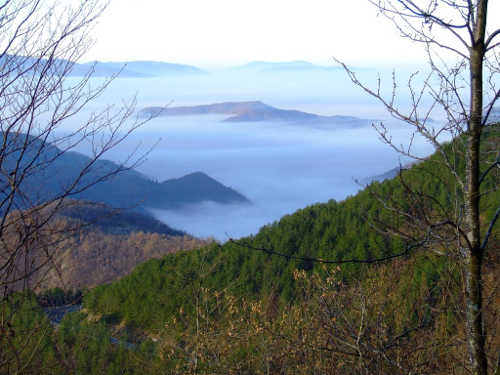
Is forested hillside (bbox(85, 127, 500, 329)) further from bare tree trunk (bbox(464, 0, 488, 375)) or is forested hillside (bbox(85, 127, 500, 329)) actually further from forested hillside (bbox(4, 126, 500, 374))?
bare tree trunk (bbox(464, 0, 488, 375))

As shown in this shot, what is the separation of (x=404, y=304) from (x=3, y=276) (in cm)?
566

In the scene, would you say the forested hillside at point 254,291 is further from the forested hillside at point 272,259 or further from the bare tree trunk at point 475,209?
the bare tree trunk at point 475,209

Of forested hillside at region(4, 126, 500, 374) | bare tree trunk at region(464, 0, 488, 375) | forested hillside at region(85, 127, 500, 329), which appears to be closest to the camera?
bare tree trunk at region(464, 0, 488, 375)

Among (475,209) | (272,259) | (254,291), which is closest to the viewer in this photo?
(475,209)

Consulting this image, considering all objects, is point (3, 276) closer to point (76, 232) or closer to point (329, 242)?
point (76, 232)

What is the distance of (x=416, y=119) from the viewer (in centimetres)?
299

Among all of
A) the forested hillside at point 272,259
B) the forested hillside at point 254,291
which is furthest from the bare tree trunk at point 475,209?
the forested hillside at point 272,259

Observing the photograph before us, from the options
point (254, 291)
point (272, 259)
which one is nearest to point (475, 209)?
point (254, 291)

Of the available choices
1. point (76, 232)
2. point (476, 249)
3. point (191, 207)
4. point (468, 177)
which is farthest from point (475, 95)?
point (191, 207)

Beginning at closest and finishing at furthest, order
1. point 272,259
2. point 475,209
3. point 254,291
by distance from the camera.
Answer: point 475,209 → point 254,291 → point 272,259

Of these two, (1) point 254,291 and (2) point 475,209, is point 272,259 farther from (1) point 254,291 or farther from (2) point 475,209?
(2) point 475,209

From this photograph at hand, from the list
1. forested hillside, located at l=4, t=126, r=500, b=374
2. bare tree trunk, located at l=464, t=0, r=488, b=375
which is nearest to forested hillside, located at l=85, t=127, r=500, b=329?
forested hillside, located at l=4, t=126, r=500, b=374

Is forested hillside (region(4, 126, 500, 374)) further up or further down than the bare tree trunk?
further down

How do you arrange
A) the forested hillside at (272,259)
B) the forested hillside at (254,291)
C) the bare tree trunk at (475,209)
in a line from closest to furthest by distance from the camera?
the bare tree trunk at (475,209) → the forested hillside at (254,291) → the forested hillside at (272,259)
